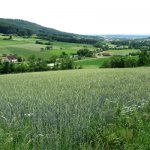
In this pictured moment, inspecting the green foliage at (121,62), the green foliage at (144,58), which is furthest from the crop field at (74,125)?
the green foliage at (144,58)

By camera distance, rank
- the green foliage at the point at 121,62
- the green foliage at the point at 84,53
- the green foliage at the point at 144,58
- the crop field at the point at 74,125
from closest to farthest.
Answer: the crop field at the point at 74,125 → the green foliage at the point at 121,62 → the green foliage at the point at 144,58 → the green foliage at the point at 84,53

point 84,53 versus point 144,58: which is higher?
point 144,58

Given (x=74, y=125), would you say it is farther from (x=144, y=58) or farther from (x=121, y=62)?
(x=144, y=58)

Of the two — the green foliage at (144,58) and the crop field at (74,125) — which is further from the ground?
the crop field at (74,125)

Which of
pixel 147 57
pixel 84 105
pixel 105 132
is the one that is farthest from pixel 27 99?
pixel 147 57

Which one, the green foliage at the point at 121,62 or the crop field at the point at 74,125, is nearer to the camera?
the crop field at the point at 74,125

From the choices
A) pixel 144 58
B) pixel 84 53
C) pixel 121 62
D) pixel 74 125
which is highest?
pixel 74 125

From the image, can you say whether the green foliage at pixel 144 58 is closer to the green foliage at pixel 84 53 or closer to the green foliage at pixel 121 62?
the green foliage at pixel 121 62

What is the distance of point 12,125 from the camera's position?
24.3ft

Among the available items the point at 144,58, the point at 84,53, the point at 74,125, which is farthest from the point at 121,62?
the point at 74,125

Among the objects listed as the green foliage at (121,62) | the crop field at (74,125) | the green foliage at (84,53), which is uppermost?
the crop field at (74,125)

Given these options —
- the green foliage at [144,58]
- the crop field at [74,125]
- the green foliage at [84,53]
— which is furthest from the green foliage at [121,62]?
the crop field at [74,125]

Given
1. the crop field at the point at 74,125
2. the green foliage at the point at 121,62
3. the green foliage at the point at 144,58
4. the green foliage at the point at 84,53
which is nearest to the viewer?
the crop field at the point at 74,125

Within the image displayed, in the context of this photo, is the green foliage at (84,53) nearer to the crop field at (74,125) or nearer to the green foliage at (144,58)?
the green foliage at (144,58)
